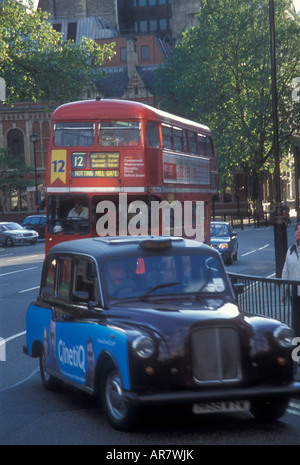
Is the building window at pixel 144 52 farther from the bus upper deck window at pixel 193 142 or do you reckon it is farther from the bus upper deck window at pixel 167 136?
the bus upper deck window at pixel 167 136

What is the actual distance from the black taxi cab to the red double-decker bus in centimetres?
1033

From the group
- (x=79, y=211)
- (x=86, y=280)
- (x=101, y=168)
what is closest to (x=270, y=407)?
(x=86, y=280)

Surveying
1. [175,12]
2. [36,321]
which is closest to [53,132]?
[36,321]

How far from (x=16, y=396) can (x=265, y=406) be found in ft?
9.20

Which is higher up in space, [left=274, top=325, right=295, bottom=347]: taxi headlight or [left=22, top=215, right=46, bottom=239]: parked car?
[left=274, top=325, right=295, bottom=347]: taxi headlight

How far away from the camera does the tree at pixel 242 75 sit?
59125 mm

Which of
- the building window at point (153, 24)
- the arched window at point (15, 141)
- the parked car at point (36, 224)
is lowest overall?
the parked car at point (36, 224)

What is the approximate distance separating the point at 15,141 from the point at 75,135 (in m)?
58.5

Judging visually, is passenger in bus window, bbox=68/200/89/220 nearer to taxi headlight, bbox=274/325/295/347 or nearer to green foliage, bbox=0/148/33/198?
taxi headlight, bbox=274/325/295/347

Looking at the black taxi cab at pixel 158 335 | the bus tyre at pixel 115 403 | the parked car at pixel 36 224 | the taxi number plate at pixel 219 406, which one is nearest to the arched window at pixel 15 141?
the parked car at pixel 36 224

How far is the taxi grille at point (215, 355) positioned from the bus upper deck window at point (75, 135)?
12.7m

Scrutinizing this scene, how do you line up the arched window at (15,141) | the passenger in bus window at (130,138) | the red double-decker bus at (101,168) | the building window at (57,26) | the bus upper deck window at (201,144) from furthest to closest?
the building window at (57,26), the arched window at (15,141), the bus upper deck window at (201,144), the passenger in bus window at (130,138), the red double-decker bus at (101,168)

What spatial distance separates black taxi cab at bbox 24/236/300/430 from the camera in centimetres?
693

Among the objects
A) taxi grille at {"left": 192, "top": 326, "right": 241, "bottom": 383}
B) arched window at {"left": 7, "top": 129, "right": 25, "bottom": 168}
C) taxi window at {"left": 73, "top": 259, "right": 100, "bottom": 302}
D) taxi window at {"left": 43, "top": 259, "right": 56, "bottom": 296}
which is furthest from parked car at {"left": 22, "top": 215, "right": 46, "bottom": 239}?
taxi grille at {"left": 192, "top": 326, "right": 241, "bottom": 383}
